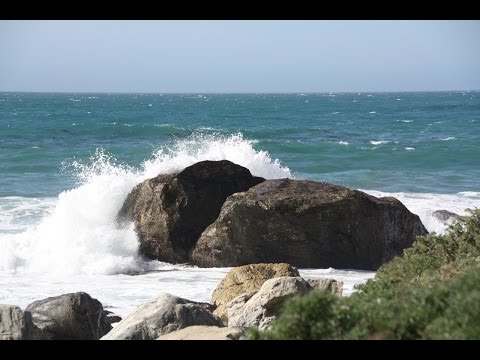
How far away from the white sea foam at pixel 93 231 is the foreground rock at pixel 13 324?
21.0 feet

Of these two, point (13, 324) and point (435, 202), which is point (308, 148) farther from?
point (13, 324)

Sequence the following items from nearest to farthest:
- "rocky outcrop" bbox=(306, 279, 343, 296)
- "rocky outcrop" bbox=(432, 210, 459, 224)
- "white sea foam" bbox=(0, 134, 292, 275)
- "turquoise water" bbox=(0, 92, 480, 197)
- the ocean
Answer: "rocky outcrop" bbox=(306, 279, 343, 296) → the ocean → "white sea foam" bbox=(0, 134, 292, 275) → "rocky outcrop" bbox=(432, 210, 459, 224) → "turquoise water" bbox=(0, 92, 480, 197)

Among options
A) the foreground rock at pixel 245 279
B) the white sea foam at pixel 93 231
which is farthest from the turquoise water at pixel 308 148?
the foreground rock at pixel 245 279

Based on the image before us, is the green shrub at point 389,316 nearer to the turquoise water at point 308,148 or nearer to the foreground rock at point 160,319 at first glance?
the foreground rock at point 160,319

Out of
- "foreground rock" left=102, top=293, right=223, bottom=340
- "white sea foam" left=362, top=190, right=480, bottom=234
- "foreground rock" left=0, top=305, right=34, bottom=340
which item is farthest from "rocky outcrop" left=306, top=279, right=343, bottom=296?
"white sea foam" left=362, top=190, right=480, bottom=234

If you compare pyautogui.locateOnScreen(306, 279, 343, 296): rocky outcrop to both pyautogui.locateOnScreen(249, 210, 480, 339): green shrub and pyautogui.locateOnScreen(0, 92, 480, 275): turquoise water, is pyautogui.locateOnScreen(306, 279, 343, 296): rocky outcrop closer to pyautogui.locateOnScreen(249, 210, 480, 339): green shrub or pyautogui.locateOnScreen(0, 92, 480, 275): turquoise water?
pyautogui.locateOnScreen(0, 92, 480, 275): turquoise water

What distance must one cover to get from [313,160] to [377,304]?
3034 centimetres

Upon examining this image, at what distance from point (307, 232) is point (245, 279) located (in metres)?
3.18

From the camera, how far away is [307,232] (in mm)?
15117

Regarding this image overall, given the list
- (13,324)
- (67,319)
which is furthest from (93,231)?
(13,324)

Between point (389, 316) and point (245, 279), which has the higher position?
point (389, 316)

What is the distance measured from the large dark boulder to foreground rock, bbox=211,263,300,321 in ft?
11.4

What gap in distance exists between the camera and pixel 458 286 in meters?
5.58

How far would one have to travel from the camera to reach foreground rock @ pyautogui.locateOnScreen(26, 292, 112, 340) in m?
10.1
